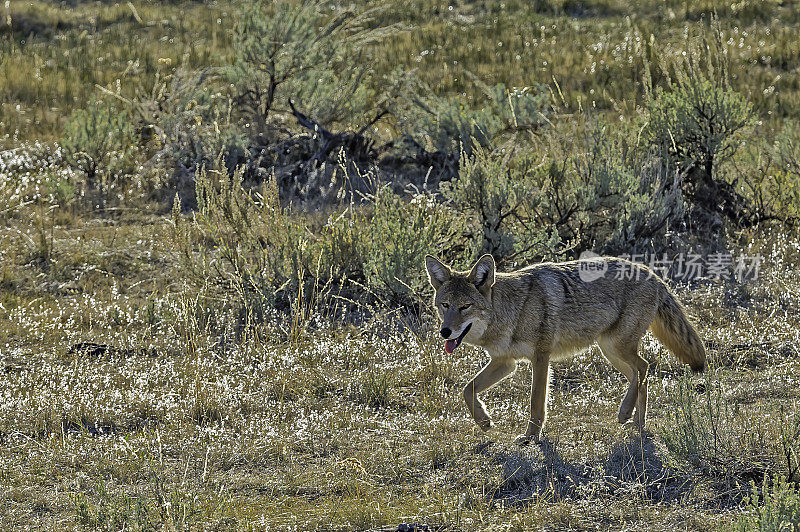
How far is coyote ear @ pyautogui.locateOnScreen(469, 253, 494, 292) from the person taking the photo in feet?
17.9

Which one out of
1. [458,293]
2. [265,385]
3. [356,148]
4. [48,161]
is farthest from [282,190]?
[458,293]

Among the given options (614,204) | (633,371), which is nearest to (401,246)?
(614,204)

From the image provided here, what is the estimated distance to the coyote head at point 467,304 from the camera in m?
5.41

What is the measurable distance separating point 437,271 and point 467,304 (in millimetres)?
345

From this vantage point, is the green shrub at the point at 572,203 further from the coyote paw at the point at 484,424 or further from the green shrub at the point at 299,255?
the coyote paw at the point at 484,424

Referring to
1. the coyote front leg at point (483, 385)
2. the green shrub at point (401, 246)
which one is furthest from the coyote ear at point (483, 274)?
the green shrub at point (401, 246)

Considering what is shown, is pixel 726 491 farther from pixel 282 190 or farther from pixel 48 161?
pixel 48 161

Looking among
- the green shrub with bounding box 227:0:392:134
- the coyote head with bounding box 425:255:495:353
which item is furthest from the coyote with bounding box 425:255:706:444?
the green shrub with bounding box 227:0:392:134

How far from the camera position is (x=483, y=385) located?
567cm

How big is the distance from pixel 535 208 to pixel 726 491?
201 inches

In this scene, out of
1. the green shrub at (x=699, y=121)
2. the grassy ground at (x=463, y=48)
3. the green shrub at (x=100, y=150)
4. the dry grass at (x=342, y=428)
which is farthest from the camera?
the grassy ground at (x=463, y=48)

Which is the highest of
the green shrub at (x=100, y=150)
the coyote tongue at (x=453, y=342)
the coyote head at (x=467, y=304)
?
the coyote head at (x=467, y=304)

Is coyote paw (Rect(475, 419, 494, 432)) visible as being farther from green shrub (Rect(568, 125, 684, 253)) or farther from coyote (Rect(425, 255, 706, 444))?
green shrub (Rect(568, 125, 684, 253))

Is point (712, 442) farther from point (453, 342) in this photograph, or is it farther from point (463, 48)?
point (463, 48)
